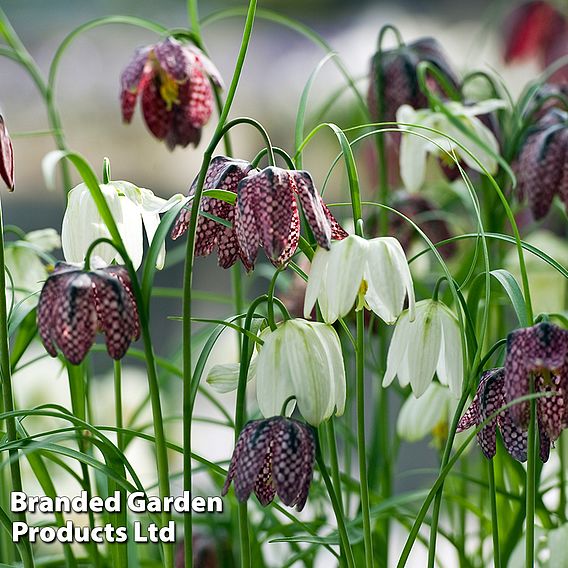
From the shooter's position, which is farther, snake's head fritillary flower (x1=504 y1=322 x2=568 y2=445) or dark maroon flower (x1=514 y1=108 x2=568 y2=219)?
dark maroon flower (x1=514 y1=108 x2=568 y2=219)

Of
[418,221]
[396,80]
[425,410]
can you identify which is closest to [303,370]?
[425,410]

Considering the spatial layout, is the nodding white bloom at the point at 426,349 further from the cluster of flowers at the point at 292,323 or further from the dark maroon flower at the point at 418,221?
the dark maroon flower at the point at 418,221

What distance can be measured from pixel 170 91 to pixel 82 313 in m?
0.44

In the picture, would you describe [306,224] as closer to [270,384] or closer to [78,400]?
[270,384]

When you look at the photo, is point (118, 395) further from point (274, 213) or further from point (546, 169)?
point (546, 169)

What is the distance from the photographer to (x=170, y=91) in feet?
3.34

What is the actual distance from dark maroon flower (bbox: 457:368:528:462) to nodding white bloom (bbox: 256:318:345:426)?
0.31 ft

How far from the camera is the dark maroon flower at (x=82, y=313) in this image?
2.07 ft

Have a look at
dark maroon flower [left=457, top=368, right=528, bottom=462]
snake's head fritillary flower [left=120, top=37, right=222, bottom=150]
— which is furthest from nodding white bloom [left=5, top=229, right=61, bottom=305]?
dark maroon flower [left=457, top=368, right=528, bottom=462]

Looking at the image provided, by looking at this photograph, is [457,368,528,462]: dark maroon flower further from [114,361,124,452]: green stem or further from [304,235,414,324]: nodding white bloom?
[114,361,124,452]: green stem

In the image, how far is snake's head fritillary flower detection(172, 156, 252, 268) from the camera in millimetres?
726

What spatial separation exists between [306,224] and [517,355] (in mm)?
182

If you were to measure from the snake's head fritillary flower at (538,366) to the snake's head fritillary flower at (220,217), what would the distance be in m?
0.20

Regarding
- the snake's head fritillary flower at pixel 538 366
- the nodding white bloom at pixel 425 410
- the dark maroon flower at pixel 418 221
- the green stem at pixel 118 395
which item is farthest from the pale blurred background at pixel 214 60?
the snake's head fritillary flower at pixel 538 366
